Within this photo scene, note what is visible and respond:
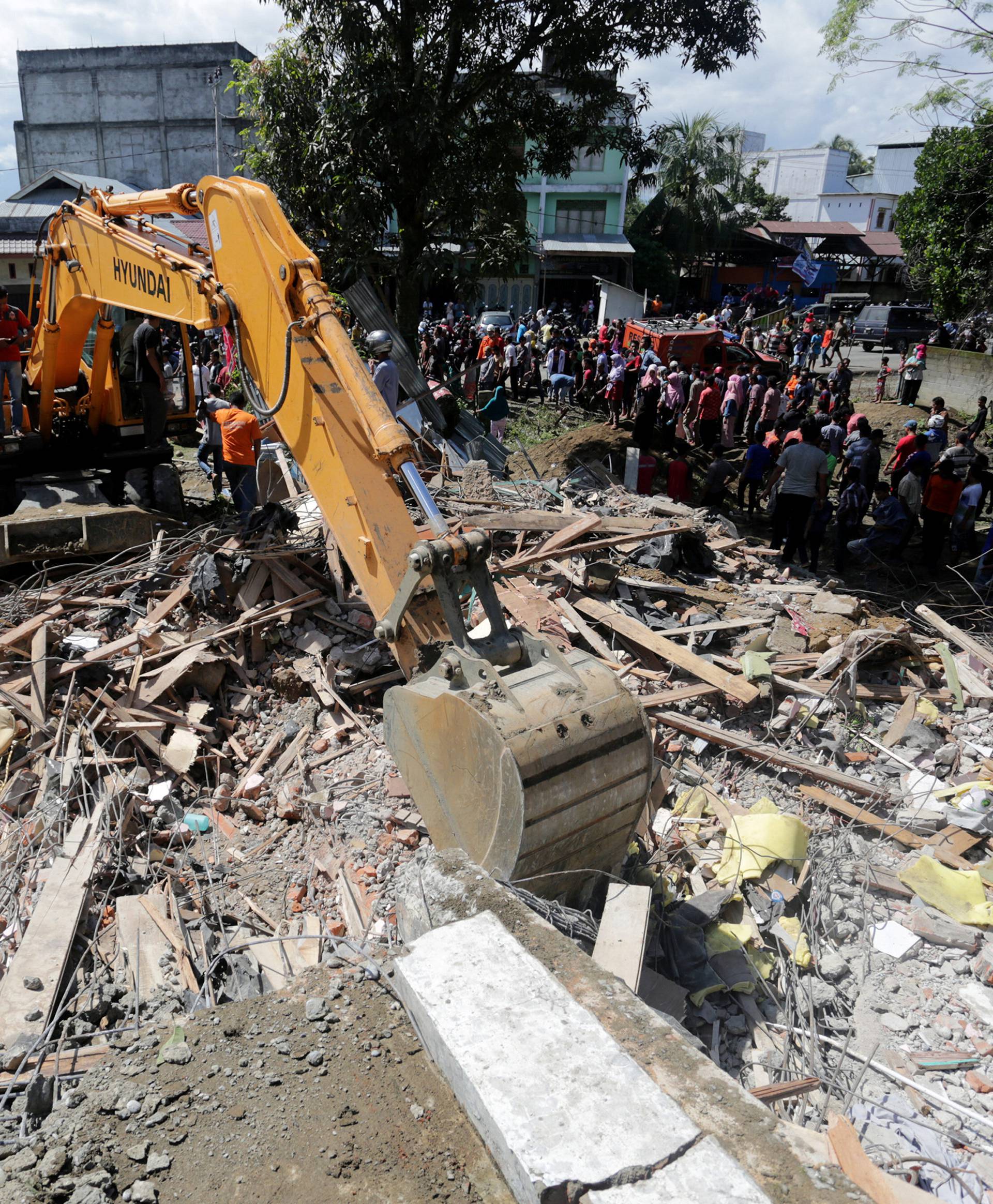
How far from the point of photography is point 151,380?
378 inches

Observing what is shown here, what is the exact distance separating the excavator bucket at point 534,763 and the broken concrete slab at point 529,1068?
2.19ft

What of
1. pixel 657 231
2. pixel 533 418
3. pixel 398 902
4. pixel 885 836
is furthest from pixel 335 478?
pixel 657 231

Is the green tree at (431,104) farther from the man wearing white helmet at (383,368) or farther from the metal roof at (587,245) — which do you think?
the metal roof at (587,245)

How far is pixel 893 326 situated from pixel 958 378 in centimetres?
1254

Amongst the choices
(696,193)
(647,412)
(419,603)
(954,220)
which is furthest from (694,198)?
(419,603)

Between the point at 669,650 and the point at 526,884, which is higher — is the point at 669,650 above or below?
below

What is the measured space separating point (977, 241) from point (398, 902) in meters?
21.5

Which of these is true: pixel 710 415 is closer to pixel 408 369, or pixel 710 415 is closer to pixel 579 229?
pixel 408 369

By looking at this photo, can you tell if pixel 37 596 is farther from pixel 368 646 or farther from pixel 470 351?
pixel 470 351

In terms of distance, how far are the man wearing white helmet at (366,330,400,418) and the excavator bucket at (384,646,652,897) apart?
626 centimetres

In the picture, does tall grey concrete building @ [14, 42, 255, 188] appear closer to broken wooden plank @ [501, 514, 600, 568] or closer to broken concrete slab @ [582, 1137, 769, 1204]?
broken wooden plank @ [501, 514, 600, 568]

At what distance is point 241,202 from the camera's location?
5.66 metres

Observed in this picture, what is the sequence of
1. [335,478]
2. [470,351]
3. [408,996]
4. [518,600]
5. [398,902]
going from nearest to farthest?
1. [408,996]
2. [398,902]
3. [335,478]
4. [518,600]
5. [470,351]

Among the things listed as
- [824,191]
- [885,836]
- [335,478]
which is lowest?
[885,836]
